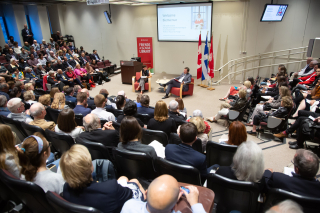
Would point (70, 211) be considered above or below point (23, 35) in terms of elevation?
below

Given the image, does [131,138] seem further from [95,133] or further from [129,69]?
[129,69]

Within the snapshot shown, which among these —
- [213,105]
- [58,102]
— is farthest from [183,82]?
[58,102]

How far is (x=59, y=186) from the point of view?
1.78 m

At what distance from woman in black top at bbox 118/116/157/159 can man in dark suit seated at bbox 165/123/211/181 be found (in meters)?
0.23

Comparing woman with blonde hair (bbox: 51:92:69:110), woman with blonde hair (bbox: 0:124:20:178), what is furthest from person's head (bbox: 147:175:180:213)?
woman with blonde hair (bbox: 51:92:69:110)

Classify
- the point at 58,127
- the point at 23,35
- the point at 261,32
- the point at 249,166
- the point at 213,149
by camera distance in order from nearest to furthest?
the point at 249,166 < the point at 213,149 < the point at 58,127 < the point at 261,32 < the point at 23,35

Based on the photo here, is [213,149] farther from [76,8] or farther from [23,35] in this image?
[23,35]

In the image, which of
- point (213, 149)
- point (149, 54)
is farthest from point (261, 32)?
point (213, 149)

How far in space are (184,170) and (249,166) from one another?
0.56m

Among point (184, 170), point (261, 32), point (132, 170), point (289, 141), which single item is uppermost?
point (261, 32)

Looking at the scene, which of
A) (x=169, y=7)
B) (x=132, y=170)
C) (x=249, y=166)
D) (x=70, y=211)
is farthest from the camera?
(x=169, y=7)

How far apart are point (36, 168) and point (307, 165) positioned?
7.87 feet

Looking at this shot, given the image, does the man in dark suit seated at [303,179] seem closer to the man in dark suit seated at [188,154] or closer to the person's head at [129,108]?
the man in dark suit seated at [188,154]

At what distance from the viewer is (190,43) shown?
9.55 m
